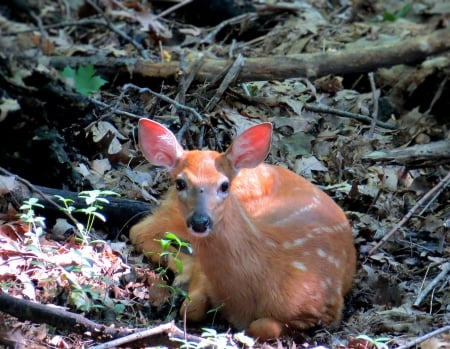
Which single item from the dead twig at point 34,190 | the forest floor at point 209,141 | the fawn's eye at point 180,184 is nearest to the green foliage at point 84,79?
the forest floor at point 209,141

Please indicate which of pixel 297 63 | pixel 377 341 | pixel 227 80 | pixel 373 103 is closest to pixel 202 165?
pixel 377 341

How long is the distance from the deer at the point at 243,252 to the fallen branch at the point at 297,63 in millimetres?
2410

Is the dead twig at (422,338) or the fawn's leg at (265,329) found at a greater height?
the dead twig at (422,338)

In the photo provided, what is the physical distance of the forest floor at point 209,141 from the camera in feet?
16.8

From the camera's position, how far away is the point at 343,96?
26.9 ft

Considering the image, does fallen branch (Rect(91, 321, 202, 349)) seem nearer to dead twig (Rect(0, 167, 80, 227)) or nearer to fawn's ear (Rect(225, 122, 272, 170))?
fawn's ear (Rect(225, 122, 272, 170))

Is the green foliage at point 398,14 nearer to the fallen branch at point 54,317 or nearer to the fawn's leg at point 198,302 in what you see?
the fawn's leg at point 198,302

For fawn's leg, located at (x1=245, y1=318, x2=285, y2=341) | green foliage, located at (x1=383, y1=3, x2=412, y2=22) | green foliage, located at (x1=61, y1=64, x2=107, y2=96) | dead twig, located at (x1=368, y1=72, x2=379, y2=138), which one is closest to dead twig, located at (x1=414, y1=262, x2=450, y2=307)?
fawn's leg, located at (x1=245, y1=318, x2=285, y2=341)

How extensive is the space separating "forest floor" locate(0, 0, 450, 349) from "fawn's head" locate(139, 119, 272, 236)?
0.44 meters

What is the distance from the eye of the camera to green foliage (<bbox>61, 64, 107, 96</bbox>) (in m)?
7.51

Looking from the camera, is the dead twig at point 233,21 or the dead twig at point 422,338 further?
the dead twig at point 233,21

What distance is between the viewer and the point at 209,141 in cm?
714

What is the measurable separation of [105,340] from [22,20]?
6917mm

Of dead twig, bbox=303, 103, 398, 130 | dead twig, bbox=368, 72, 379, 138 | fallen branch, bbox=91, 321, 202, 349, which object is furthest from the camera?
dead twig, bbox=303, 103, 398, 130
